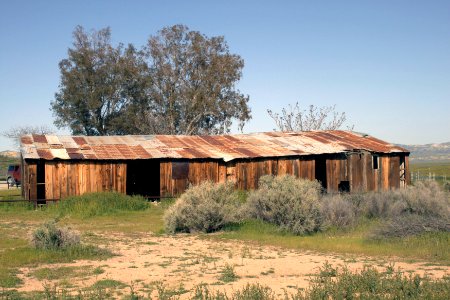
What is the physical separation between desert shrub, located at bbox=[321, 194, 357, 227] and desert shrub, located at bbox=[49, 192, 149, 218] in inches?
330

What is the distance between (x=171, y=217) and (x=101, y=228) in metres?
2.60

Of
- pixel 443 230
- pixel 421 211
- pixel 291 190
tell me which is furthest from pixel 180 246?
pixel 421 211

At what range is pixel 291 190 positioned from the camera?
1636cm

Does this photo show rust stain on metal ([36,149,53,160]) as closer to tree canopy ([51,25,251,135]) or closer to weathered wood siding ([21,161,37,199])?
weathered wood siding ([21,161,37,199])

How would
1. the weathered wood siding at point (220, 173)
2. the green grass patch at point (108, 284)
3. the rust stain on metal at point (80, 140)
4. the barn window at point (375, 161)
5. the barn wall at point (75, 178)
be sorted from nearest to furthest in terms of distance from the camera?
the green grass patch at point (108, 284), the barn wall at point (75, 178), the weathered wood siding at point (220, 173), the rust stain on metal at point (80, 140), the barn window at point (375, 161)

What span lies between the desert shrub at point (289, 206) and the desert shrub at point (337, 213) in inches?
12.9

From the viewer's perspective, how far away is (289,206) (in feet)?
51.7

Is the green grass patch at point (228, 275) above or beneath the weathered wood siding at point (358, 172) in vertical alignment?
beneath

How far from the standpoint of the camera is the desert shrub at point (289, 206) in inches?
607

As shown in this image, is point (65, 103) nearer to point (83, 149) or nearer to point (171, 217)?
point (83, 149)

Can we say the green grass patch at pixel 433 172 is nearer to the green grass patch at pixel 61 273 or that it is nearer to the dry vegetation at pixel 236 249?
the dry vegetation at pixel 236 249

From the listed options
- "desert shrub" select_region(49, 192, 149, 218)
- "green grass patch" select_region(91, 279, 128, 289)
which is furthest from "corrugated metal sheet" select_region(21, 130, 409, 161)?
"green grass patch" select_region(91, 279, 128, 289)

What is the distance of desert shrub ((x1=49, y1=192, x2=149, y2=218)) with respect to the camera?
20.7m

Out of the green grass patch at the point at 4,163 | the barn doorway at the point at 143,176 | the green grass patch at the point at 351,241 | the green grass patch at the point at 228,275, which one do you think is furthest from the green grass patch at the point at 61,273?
the green grass patch at the point at 4,163
